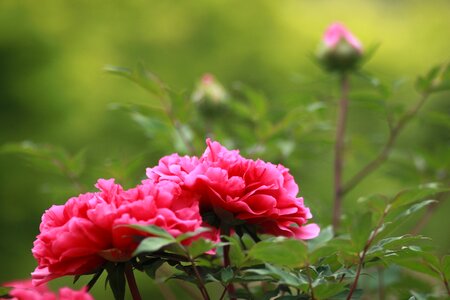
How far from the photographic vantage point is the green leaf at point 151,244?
0.42 m

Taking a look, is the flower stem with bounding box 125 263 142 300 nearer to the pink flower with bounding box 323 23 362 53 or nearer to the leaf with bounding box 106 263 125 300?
the leaf with bounding box 106 263 125 300

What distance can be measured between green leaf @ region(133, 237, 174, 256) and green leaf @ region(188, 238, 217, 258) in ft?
0.08

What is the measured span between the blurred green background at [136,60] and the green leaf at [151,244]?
261 cm

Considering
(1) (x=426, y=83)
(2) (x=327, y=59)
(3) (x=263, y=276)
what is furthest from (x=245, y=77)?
(3) (x=263, y=276)

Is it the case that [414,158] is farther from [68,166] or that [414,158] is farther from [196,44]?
[196,44]

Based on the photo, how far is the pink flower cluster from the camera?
0.47 m

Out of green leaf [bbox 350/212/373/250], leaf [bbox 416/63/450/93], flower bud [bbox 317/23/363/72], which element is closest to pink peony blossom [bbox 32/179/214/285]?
green leaf [bbox 350/212/373/250]

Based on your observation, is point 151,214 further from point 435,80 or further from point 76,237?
point 435,80

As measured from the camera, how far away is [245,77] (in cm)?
Result: 377

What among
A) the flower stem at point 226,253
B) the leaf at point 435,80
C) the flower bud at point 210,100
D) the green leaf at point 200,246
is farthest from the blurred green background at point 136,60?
the green leaf at point 200,246

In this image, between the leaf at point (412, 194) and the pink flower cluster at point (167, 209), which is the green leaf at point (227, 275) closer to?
the pink flower cluster at point (167, 209)

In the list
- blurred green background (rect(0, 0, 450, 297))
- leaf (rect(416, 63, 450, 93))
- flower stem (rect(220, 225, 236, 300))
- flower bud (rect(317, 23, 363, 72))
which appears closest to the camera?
flower stem (rect(220, 225, 236, 300))

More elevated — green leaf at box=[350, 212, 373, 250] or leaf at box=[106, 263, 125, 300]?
leaf at box=[106, 263, 125, 300]

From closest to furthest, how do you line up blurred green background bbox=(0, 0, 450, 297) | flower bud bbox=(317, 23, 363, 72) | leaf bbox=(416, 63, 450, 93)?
leaf bbox=(416, 63, 450, 93), flower bud bbox=(317, 23, 363, 72), blurred green background bbox=(0, 0, 450, 297)
